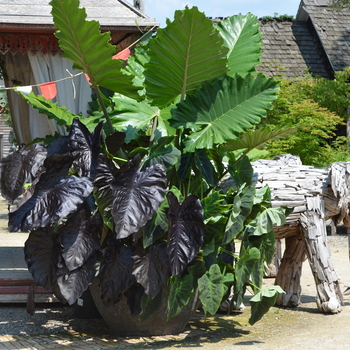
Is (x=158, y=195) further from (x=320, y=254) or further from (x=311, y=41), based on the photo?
(x=311, y=41)

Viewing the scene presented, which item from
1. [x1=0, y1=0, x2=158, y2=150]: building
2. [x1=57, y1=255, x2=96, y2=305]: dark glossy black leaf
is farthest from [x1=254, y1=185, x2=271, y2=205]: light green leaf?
[x1=0, y1=0, x2=158, y2=150]: building

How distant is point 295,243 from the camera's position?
5891 mm

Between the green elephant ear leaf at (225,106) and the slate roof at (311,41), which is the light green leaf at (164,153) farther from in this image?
the slate roof at (311,41)

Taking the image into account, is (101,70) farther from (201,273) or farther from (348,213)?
(348,213)

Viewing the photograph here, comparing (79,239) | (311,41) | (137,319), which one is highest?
(311,41)

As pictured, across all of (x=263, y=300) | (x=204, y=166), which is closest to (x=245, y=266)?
(x=263, y=300)

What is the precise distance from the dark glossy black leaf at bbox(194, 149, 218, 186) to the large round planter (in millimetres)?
1001

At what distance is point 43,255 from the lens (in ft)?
15.1

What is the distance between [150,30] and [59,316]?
3290 millimetres

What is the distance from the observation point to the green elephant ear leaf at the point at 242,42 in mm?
5035

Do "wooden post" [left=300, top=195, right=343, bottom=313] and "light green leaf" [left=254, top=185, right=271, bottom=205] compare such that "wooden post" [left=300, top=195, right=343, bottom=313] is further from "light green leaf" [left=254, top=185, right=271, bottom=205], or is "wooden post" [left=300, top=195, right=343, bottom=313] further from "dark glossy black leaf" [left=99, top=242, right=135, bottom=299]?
"dark glossy black leaf" [left=99, top=242, right=135, bottom=299]

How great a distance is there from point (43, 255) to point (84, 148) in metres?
0.91

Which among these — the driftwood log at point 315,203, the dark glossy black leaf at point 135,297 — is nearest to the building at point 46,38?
the driftwood log at point 315,203

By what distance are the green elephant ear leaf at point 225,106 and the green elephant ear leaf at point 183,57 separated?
0.14 metres
